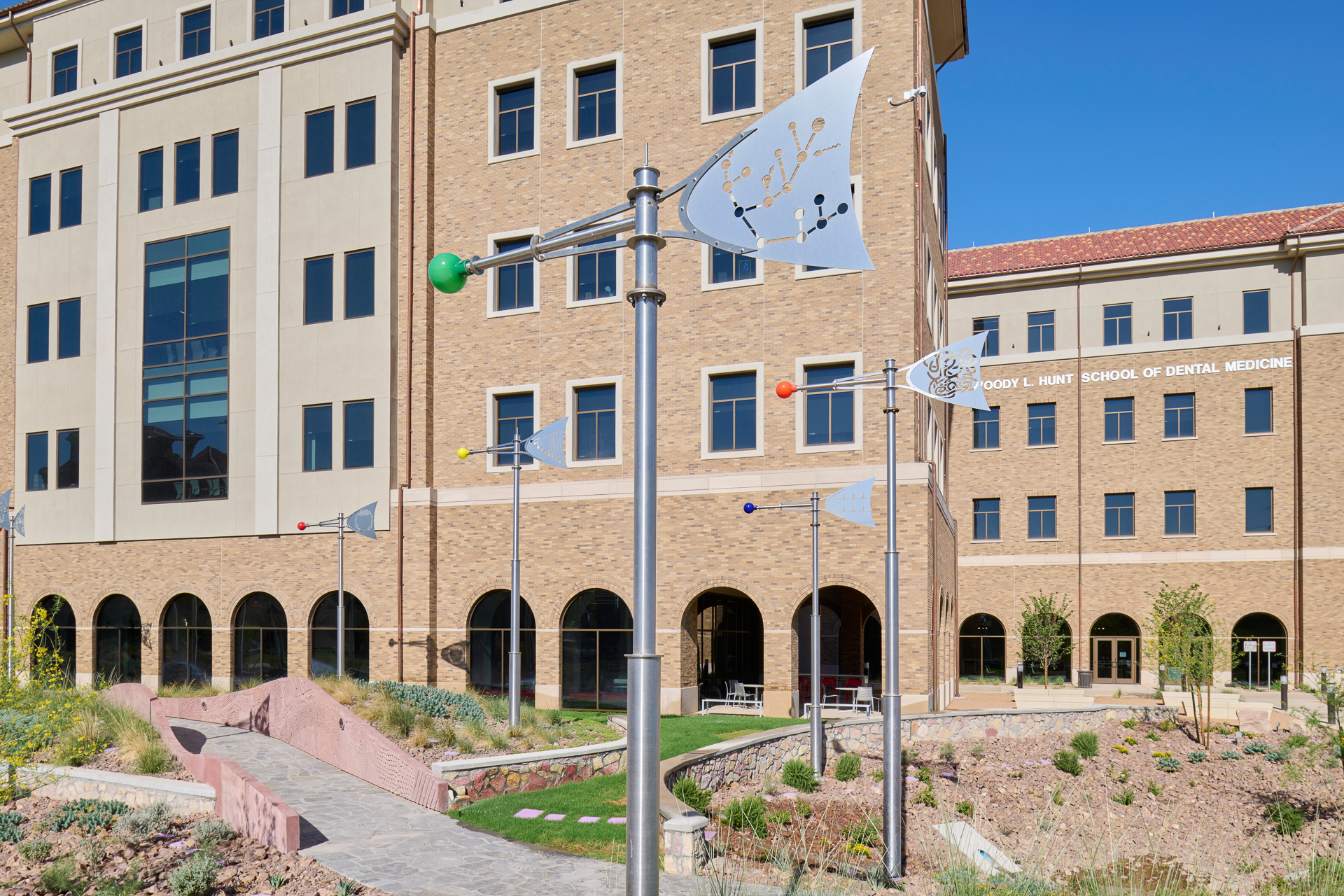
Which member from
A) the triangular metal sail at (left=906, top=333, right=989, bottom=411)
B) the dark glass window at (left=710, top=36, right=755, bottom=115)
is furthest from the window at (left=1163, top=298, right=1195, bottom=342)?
the triangular metal sail at (left=906, top=333, right=989, bottom=411)

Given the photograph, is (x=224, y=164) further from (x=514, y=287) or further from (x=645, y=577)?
(x=645, y=577)

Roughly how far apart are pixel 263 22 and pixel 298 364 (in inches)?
419

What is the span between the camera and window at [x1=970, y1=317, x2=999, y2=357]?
4459 cm

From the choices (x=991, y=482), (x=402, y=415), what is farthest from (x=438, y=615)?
(x=991, y=482)

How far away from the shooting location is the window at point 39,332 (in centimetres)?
3453

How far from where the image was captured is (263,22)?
32281mm

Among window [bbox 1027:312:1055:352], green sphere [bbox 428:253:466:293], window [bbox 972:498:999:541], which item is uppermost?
window [bbox 1027:312:1055:352]

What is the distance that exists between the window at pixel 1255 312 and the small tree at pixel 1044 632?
39.7 feet

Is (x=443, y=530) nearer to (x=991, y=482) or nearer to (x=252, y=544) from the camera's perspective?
(x=252, y=544)

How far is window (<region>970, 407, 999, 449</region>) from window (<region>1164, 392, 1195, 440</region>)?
6.26 metres

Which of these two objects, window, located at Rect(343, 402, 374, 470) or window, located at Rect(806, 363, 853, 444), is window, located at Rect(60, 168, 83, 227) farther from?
window, located at Rect(806, 363, 853, 444)

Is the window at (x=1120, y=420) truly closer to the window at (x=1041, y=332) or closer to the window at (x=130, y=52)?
the window at (x=1041, y=332)

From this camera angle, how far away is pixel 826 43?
26.3 metres

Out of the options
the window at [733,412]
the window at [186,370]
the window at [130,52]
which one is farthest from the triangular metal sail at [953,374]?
the window at [130,52]
